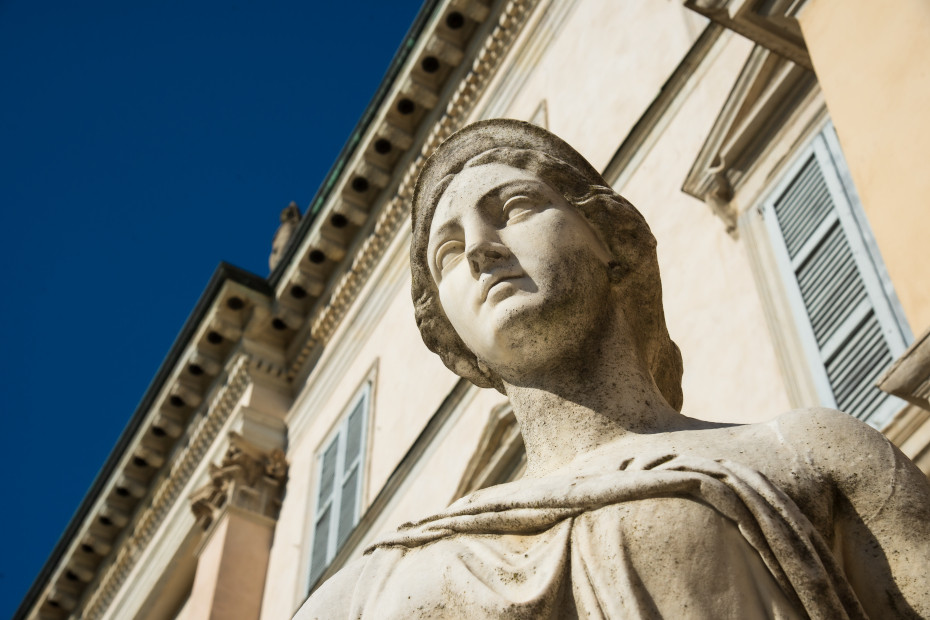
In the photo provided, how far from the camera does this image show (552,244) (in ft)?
11.8

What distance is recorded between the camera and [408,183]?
53.2ft

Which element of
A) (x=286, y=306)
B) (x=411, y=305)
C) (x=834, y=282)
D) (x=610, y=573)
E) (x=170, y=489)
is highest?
(x=834, y=282)

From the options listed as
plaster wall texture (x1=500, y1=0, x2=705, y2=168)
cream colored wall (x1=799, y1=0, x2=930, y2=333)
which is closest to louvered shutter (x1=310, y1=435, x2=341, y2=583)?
plaster wall texture (x1=500, y1=0, x2=705, y2=168)

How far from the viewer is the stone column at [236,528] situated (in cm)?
1487

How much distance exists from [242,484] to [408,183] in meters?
3.59

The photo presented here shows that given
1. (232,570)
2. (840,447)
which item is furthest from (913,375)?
(232,570)

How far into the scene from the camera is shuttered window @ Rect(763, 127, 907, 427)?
276 inches

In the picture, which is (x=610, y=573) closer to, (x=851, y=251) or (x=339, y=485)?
(x=851, y=251)

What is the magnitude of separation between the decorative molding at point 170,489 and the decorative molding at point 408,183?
65cm

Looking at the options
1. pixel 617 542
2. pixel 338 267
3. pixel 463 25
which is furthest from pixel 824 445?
pixel 338 267

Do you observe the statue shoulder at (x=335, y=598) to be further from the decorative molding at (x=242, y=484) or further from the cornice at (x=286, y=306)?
the decorative molding at (x=242, y=484)

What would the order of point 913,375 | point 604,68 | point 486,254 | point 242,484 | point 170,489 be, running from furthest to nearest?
point 170,489
point 242,484
point 604,68
point 913,375
point 486,254

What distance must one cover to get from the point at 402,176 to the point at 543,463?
13.3 m

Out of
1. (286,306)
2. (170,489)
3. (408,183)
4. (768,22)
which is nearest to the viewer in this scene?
(768,22)
